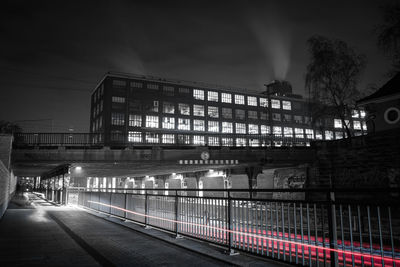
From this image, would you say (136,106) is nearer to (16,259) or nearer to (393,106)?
(393,106)

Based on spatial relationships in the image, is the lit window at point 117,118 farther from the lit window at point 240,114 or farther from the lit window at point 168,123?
the lit window at point 240,114

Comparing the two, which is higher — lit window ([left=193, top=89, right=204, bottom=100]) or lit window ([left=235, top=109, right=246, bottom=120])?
lit window ([left=193, top=89, right=204, bottom=100])

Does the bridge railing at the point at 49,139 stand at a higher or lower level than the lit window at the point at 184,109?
lower

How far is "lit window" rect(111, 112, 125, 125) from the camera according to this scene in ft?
256

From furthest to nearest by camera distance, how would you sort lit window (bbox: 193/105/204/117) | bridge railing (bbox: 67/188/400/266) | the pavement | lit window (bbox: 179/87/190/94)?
lit window (bbox: 193/105/204/117) → lit window (bbox: 179/87/190/94) → the pavement → bridge railing (bbox: 67/188/400/266)

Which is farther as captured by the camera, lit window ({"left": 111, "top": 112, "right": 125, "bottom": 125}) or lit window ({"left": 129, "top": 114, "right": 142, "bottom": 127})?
lit window ({"left": 129, "top": 114, "right": 142, "bottom": 127})

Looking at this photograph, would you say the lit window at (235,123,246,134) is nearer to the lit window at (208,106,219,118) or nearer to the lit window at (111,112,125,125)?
the lit window at (208,106,219,118)

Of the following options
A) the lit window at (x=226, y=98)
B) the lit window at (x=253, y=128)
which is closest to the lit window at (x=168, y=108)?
the lit window at (x=226, y=98)

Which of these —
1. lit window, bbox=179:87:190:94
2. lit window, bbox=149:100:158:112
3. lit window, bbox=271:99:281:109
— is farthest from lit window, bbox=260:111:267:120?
lit window, bbox=149:100:158:112

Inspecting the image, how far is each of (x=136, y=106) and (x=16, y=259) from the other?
75708 millimetres

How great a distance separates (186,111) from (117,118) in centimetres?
1945

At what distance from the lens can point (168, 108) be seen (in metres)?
86.1

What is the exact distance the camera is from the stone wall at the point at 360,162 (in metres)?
18.0

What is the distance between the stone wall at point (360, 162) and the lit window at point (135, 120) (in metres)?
61.5
